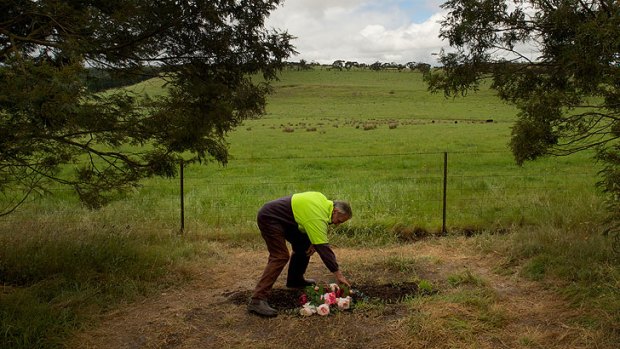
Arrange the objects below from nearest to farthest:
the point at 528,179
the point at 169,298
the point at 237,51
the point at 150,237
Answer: the point at 169,298 < the point at 237,51 < the point at 150,237 < the point at 528,179

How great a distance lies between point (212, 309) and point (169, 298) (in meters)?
0.69

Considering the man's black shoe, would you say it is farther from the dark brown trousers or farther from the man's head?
the man's head

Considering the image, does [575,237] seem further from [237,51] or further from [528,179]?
[528,179]

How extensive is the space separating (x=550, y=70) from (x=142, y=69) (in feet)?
18.7

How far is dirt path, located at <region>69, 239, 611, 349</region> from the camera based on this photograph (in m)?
4.58

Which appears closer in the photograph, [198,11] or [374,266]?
[198,11]

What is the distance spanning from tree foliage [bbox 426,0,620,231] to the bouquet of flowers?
113 inches

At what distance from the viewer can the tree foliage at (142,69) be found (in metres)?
4.79

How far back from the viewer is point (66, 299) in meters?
5.27

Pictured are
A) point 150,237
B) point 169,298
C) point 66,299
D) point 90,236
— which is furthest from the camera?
point 150,237

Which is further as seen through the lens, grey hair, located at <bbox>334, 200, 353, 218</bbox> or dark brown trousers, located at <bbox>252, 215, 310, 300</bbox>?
dark brown trousers, located at <bbox>252, 215, 310, 300</bbox>

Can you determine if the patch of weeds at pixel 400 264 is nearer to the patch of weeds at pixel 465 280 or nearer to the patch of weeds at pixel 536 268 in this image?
the patch of weeds at pixel 465 280

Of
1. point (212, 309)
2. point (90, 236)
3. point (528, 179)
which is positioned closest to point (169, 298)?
point (212, 309)

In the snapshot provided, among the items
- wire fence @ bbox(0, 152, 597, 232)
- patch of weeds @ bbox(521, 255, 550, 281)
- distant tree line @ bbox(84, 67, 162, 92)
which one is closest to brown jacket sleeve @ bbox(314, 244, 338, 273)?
patch of weeds @ bbox(521, 255, 550, 281)
